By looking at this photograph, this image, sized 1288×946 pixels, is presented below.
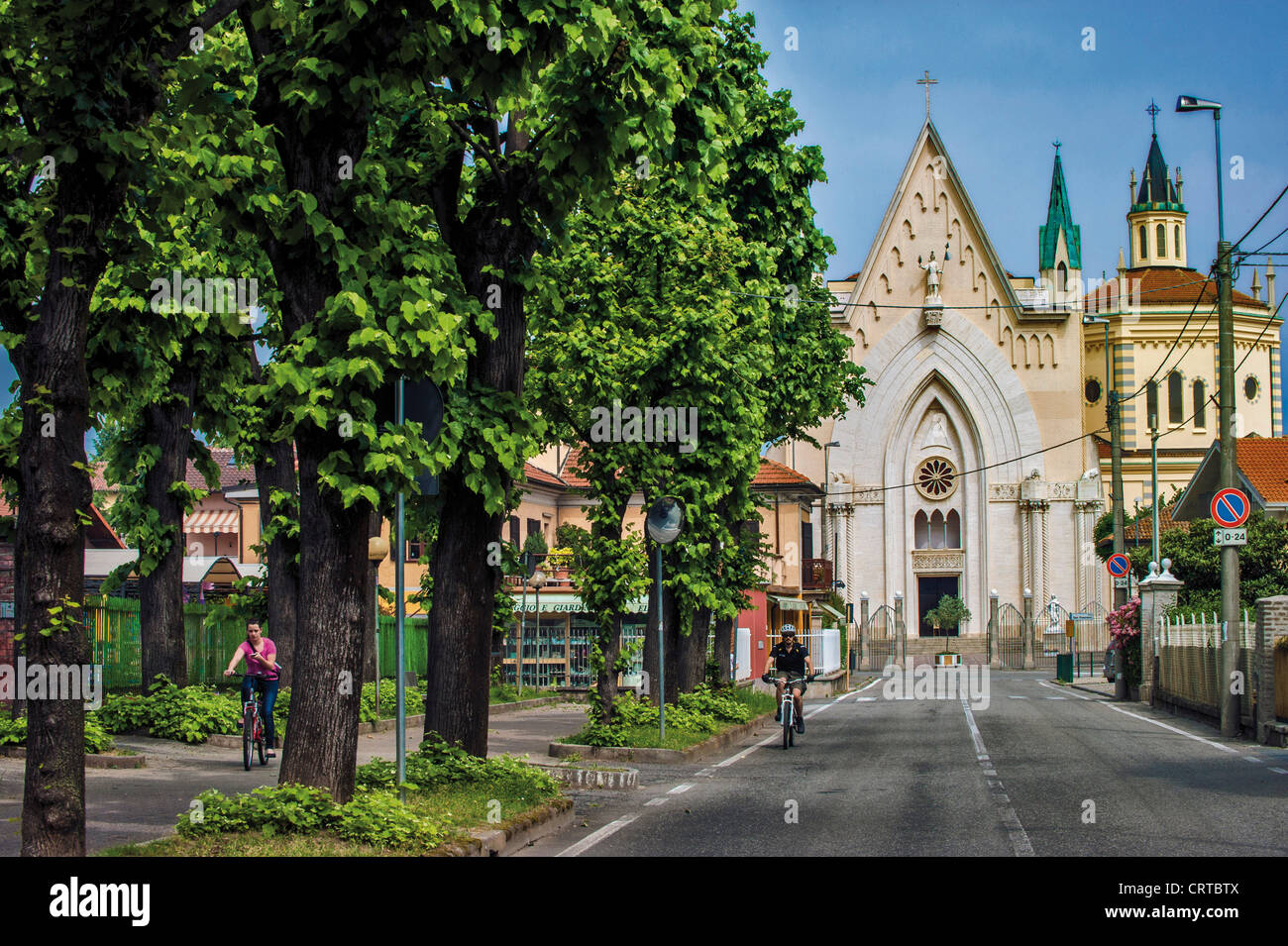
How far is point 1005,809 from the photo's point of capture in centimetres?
1331

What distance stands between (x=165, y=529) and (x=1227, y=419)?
686 inches

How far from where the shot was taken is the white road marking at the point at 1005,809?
10752 mm

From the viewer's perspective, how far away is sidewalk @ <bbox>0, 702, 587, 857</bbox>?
1188 cm

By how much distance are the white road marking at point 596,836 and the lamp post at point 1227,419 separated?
14.5 meters

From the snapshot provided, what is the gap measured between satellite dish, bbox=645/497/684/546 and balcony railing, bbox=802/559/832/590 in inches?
1944

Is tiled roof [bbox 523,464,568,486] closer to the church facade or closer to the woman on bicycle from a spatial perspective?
the church facade

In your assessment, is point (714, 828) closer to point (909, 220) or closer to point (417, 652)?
point (417, 652)

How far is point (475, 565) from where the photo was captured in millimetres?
14125

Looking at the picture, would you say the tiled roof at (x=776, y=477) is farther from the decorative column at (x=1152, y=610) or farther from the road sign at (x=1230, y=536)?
the road sign at (x=1230, y=536)

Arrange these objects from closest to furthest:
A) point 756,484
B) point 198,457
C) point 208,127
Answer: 1. point 208,127
2. point 198,457
3. point 756,484

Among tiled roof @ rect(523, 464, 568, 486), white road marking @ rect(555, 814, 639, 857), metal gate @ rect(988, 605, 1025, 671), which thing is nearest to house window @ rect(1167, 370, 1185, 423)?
metal gate @ rect(988, 605, 1025, 671)
